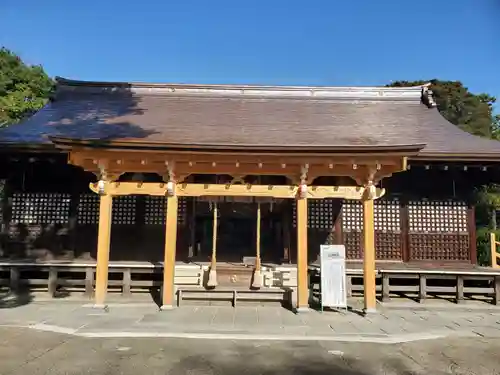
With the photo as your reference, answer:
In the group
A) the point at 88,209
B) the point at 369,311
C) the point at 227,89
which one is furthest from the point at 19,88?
the point at 369,311

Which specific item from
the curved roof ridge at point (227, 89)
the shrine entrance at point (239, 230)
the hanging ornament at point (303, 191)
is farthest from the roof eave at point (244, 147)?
the curved roof ridge at point (227, 89)

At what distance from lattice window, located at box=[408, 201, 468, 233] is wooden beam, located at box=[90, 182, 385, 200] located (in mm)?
3209

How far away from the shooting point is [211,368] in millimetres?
4613

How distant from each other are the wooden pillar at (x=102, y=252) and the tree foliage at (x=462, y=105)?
3606 cm

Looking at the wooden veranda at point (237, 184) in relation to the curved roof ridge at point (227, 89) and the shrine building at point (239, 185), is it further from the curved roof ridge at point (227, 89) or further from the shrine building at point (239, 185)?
the curved roof ridge at point (227, 89)

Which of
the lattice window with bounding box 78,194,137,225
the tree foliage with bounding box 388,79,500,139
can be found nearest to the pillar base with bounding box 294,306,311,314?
the lattice window with bounding box 78,194,137,225

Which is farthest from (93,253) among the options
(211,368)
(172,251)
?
(211,368)

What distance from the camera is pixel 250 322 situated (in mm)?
7105

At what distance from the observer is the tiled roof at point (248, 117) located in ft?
32.4

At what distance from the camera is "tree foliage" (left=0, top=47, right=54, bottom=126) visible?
2306 centimetres

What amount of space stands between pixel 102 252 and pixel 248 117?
6.58 m

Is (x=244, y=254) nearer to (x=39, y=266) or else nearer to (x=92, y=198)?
(x=92, y=198)

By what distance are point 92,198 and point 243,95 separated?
6.83 metres

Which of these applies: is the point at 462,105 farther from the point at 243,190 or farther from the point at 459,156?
the point at 243,190
